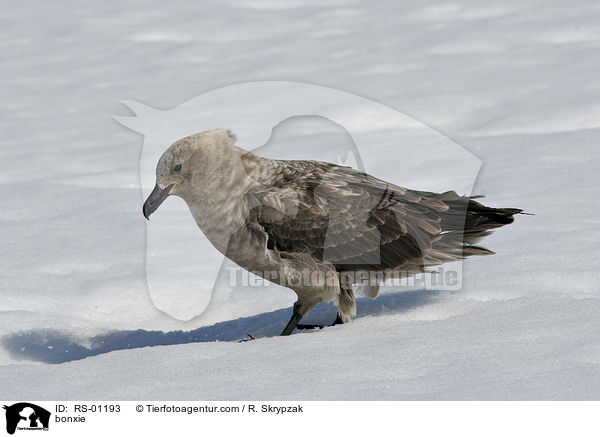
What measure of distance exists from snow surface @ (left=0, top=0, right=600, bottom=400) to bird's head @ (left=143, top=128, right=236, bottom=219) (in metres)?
0.87

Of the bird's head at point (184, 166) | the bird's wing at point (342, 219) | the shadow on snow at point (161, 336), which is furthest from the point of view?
the shadow on snow at point (161, 336)

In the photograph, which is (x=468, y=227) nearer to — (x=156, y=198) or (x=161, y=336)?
(x=156, y=198)

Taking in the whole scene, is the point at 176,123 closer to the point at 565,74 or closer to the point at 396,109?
the point at 396,109

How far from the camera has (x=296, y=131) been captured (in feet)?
29.9

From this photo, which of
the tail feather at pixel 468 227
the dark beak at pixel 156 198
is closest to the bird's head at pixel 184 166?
the dark beak at pixel 156 198

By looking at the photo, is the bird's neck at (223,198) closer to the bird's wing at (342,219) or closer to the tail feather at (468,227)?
the bird's wing at (342,219)

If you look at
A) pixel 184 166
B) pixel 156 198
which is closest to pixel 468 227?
pixel 184 166

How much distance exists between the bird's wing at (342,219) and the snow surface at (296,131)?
0.37 metres
